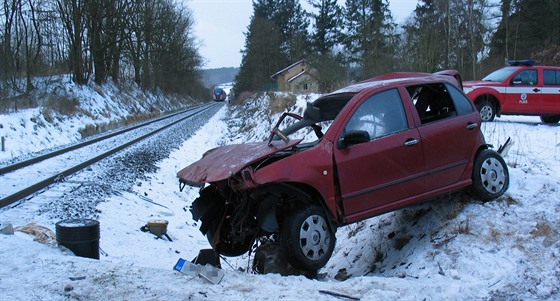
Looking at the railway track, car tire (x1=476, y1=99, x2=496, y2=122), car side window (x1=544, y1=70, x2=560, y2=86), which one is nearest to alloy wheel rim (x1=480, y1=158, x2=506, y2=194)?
the railway track

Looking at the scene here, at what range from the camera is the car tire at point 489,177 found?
5.66 m

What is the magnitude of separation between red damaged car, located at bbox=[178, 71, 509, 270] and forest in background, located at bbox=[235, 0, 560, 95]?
18.0 metres

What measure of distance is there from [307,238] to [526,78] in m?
10.9

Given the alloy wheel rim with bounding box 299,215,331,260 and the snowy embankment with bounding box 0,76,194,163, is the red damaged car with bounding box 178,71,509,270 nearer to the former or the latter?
the alloy wheel rim with bounding box 299,215,331,260

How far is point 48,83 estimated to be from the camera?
107 ft

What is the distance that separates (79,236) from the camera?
5.00 meters

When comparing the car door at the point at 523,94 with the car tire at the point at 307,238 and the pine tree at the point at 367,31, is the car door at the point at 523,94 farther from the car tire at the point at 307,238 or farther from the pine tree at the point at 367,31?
the pine tree at the point at 367,31

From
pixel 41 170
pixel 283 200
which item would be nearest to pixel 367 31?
pixel 41 170

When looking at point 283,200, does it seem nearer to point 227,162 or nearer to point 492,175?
point 227,162

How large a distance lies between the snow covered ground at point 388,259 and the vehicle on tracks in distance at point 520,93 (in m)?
5.08

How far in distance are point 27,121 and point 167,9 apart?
36581 millimetres

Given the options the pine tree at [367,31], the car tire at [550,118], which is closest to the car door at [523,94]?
the car tire at [550,118]

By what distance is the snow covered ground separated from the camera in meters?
3.88

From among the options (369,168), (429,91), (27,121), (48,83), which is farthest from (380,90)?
(48,83)
